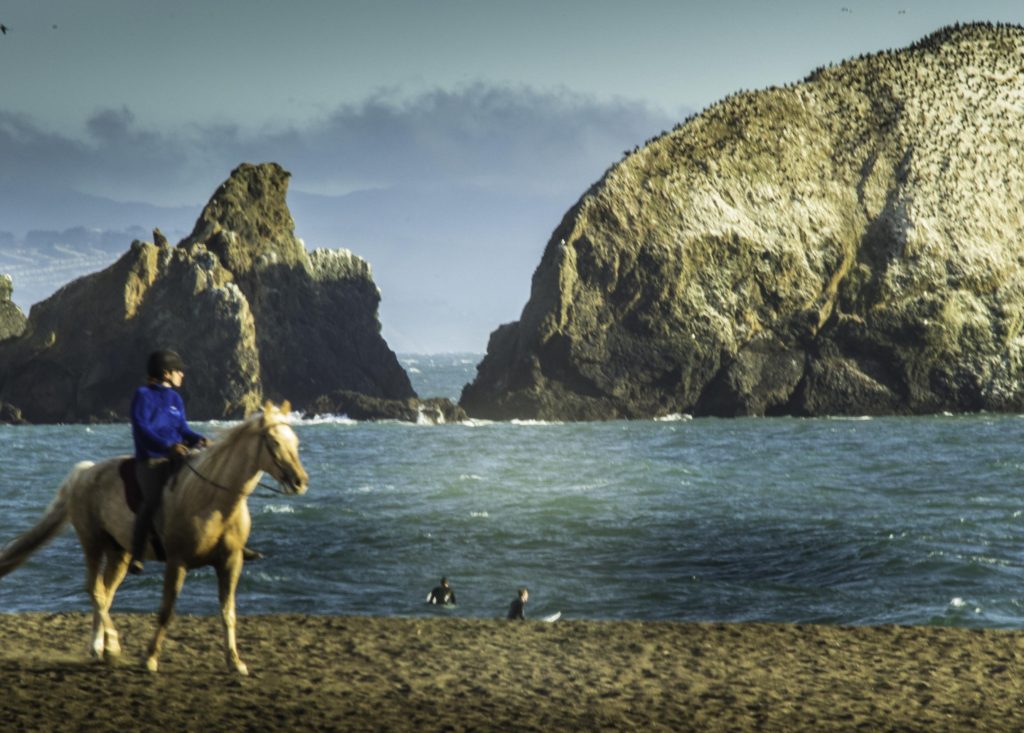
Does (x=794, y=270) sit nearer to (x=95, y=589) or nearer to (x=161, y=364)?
(x=95, y=589)

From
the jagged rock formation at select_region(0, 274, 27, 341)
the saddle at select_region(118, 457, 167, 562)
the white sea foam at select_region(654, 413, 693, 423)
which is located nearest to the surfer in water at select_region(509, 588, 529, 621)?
the saddle at select_region(118, 457, 167, 562)

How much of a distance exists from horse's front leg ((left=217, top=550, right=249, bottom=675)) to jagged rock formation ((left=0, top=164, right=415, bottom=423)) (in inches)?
4208

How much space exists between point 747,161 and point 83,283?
61.3 m

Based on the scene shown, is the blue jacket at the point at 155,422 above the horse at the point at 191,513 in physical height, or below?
above

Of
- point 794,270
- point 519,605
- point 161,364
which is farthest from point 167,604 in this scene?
point 794,270

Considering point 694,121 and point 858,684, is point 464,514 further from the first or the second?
point 694,121

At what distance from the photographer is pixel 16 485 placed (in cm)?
6675

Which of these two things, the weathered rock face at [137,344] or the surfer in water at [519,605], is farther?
the weathered rock face at [137,344]

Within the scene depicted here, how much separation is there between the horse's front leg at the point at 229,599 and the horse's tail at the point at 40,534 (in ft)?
7.59

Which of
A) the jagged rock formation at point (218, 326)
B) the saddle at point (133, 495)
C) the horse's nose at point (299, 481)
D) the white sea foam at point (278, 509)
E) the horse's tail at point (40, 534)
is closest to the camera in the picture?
the horse's nose at point (299, 481)

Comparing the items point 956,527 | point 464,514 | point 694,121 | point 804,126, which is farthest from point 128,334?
point 956,527

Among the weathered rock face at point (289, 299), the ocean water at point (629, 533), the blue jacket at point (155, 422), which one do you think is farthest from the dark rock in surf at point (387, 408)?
the blue jacket at point (155, 422)

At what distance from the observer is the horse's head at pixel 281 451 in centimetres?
1352

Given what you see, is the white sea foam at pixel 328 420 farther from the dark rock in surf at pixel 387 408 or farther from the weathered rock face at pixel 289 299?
the weathered rock face at pixel 289 299
